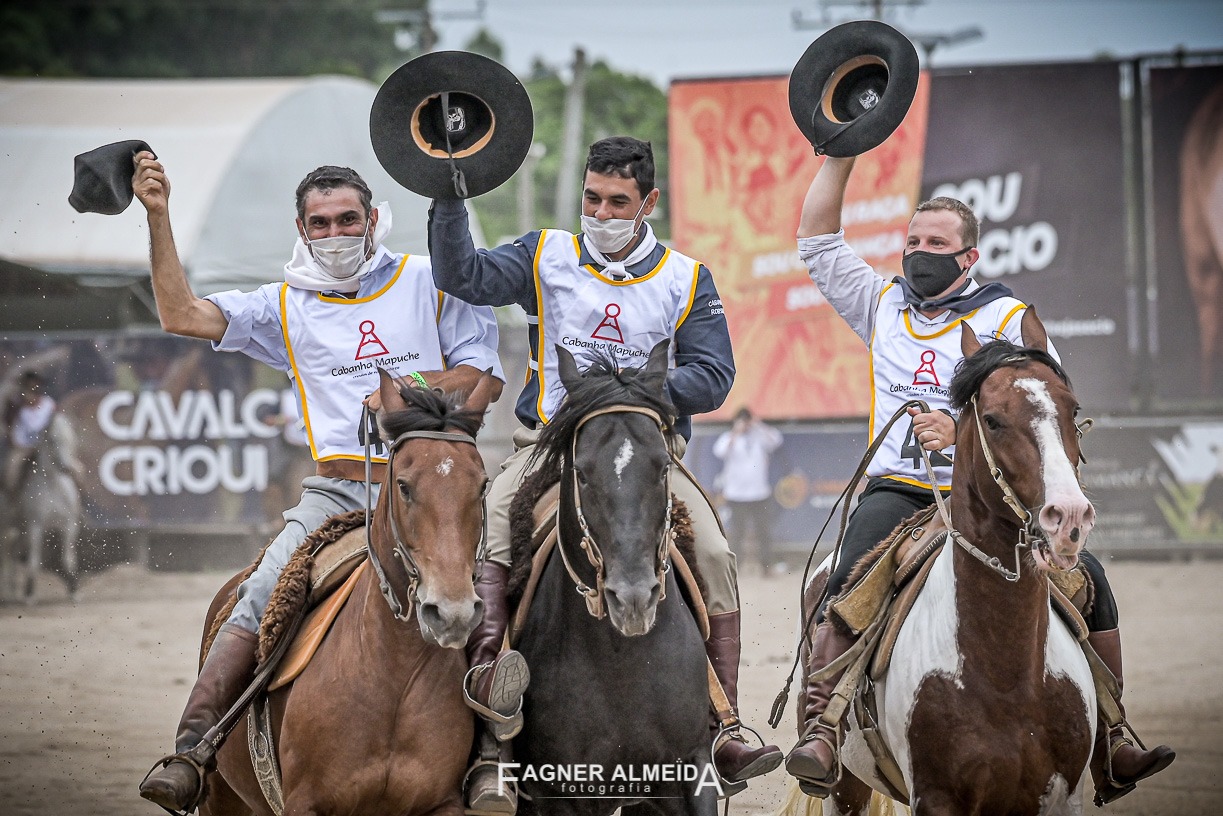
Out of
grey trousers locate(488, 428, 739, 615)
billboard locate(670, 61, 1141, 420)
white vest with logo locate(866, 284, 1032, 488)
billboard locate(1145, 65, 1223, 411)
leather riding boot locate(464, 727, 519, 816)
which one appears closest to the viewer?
leather riding boot locate(464, 727, 519, 816)

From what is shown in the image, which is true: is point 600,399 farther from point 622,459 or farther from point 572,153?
point 572,153

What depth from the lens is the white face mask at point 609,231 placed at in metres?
5.41

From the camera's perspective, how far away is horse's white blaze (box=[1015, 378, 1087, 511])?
171 inches

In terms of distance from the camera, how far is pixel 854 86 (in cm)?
602

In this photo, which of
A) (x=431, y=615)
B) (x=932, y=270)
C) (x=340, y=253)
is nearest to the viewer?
(x=431, y=615)

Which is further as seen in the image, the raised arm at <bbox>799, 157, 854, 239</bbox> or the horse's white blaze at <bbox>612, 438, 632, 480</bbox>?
the raised arm at <bbox>799, 157, 854, 239</bbox>

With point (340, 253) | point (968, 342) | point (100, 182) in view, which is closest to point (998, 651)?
point (968, 342)

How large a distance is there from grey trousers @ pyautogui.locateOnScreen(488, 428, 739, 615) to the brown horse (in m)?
0.50

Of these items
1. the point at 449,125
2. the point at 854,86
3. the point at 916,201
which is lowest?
the point at 449,125

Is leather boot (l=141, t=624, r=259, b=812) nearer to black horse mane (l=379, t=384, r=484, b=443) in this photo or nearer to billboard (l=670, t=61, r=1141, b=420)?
black horse mane (l=379, t=384, r=484, b=443)

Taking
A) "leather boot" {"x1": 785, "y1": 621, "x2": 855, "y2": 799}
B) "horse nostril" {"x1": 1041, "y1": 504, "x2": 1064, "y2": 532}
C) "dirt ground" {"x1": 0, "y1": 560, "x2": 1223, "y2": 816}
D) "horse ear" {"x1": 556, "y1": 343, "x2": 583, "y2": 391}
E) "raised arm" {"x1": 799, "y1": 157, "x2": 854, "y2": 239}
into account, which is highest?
"raised arm" {"x1": 799, "y1": 157, "x2": 854, "y2": 239}

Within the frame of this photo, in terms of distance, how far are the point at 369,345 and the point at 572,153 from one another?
24.2 metres

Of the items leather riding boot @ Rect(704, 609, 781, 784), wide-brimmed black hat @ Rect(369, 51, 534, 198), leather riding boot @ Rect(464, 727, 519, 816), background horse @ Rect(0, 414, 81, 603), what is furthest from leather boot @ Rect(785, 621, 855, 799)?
background horse @ Rect(0, 414, 81, 603)

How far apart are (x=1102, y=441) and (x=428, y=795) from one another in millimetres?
16646
